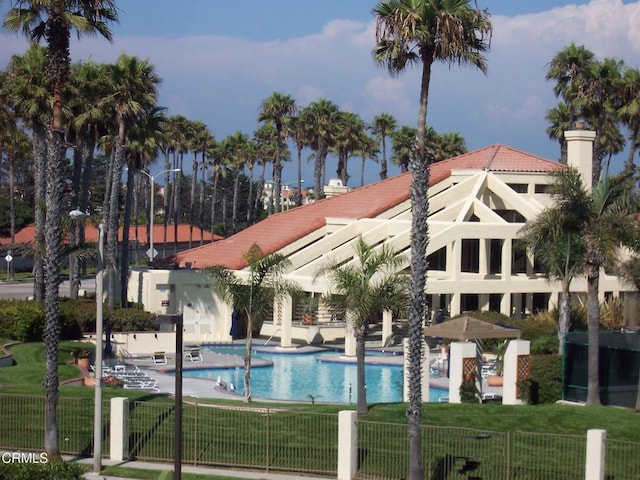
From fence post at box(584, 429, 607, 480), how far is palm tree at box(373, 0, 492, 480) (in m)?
3.26

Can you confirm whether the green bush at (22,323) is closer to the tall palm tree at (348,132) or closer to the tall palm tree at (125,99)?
the tall palm tree at (125,99)

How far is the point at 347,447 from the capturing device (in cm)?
2245

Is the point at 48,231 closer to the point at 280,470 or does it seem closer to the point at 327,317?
the point at 280,470

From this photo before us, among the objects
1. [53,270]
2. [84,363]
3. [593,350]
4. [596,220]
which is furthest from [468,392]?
[84,363]

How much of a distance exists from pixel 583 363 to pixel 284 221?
2914 cm

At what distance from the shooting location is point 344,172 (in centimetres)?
8888

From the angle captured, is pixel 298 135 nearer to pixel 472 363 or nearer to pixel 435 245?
pixel 435 245

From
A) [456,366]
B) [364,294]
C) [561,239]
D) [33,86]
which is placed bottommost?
[456,366]

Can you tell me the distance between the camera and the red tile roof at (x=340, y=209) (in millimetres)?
52531

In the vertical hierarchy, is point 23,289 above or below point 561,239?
below

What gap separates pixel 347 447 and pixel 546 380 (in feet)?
28.5

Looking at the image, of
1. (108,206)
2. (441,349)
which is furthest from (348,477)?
(108,206)

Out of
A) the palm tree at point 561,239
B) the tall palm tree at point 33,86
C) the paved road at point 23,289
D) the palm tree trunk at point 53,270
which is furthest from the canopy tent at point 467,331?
the paved road at point 23,289

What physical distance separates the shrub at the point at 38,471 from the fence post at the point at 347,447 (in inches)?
256
